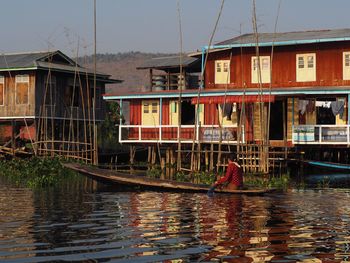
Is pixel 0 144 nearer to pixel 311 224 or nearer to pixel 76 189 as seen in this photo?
pixel 76 189

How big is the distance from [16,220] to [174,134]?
18798 millimetres

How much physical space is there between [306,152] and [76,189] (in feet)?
43.7

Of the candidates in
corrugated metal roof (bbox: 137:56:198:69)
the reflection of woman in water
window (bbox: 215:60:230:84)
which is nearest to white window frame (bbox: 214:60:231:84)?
window (bbox: 215:60:230:84)

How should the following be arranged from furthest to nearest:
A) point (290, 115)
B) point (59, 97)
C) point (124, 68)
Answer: point (124, 68), point (59, 97), point (290, 115)

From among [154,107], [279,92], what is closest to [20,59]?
[154,107]

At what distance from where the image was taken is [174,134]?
3162 cm

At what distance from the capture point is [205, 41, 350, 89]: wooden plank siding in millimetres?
30969

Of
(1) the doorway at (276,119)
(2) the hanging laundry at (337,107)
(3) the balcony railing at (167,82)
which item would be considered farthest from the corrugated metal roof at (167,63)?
(2) the hanging laundry at (337,107)

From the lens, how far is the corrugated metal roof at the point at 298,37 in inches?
1209

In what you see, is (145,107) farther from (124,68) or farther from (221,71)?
(124,68)

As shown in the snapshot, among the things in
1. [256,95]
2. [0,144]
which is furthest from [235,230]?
[0,144]

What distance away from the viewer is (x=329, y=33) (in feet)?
107

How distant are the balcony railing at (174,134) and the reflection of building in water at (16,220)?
1129 centimetres

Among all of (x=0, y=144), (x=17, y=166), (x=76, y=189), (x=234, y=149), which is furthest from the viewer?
(x=0, y=144)
